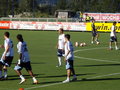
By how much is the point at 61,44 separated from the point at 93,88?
6032 millimetres

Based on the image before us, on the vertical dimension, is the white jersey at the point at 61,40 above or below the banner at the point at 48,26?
above

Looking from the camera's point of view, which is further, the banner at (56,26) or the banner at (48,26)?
the banner at (48,26)

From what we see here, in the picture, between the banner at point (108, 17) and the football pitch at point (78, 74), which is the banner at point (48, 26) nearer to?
the banner at point (108, 17)

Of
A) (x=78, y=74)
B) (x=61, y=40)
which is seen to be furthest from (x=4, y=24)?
(x=78, y=74)

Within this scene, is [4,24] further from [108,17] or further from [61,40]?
[61,40]

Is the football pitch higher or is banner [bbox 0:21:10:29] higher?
the football pitch

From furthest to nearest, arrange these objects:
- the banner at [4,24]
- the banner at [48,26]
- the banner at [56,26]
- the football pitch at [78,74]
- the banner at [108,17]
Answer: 1. the banner at [108,17]
2. the banner at [4,24]
3. the banner at [48,26]
4. the banner at [56,26]
5. the football pitch at [78,74]

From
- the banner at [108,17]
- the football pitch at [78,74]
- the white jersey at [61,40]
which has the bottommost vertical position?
the banner at [108,17]

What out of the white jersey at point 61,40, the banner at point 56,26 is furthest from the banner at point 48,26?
the white jersey at point 61,40

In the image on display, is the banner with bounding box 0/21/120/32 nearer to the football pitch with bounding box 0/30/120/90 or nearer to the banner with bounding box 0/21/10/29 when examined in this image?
the banner with bounding box 0/21/10/29

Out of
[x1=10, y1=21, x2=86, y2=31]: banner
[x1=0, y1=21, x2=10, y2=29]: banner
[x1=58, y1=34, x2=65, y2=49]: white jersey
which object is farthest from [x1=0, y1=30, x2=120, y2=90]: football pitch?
[x1=0, y1=21, x2=10, y2=29]: banner

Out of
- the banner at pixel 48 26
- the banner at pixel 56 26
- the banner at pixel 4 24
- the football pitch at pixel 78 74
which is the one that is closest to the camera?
the football pitch at pixel 78 74

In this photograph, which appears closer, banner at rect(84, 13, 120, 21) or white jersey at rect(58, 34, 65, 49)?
white jersey at rect(58, 34, 65, 49)

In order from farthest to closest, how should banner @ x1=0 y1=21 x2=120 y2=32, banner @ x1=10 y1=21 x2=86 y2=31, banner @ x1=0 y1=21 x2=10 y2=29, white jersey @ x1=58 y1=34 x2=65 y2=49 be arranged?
banner @ x1=0 y1=21 x2=10 y2=29 → banner @ x1=10 y1=21 x2=86 y2=31 → banner @ x1=0 y1=21 x2=120 y2=32 → white jersey @ x1=58 y1=34 x2=65 y2=49
